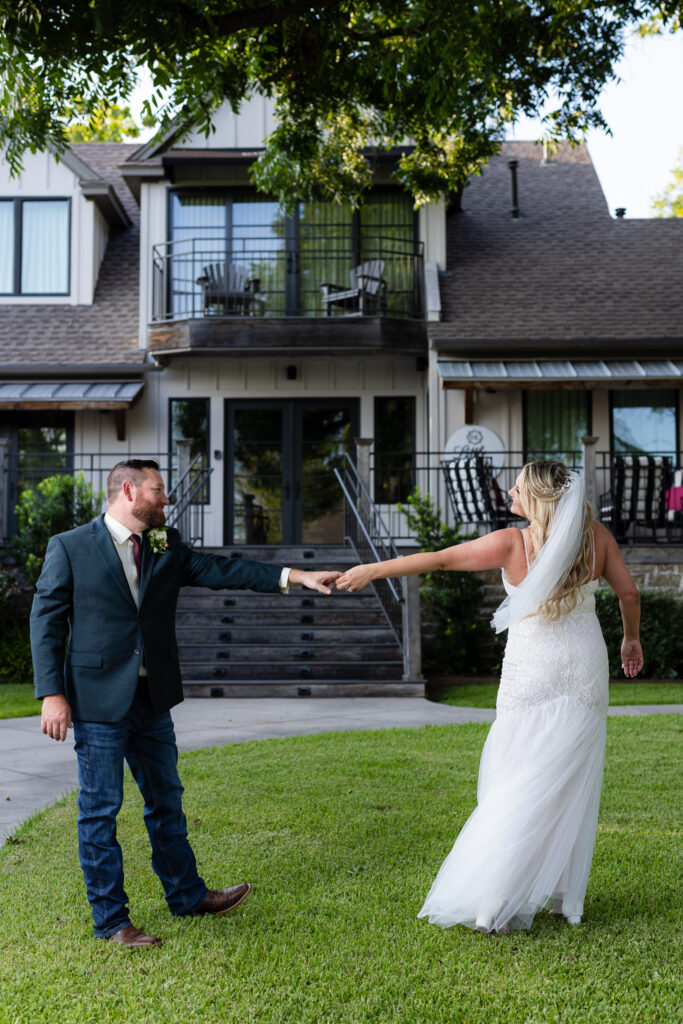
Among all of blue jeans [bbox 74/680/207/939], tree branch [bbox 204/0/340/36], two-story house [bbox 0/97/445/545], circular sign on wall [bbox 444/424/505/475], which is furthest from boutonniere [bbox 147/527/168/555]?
two-story house [bbox 0/97/445/545]

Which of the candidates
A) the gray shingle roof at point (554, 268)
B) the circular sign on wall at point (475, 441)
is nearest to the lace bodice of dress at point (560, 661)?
the circular sign on wall at point (475, 441)

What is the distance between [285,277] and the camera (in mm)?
16016

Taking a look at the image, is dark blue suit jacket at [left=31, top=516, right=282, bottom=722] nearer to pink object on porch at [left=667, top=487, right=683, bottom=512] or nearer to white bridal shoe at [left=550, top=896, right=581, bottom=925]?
white bridal shoe at [left=550, top=896, right=581, bottom=925]

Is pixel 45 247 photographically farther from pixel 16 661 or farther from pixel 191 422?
pixel 16 661

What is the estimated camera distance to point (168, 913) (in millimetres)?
4219

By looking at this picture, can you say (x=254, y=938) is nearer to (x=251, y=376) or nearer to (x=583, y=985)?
(x=583, y=985)

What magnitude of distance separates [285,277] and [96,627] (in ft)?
41.9

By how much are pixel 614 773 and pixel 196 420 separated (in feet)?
35.2

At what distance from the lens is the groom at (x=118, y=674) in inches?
152

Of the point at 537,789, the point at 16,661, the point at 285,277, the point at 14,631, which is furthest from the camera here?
the point at 285,277

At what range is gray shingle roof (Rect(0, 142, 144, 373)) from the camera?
15.7 meters

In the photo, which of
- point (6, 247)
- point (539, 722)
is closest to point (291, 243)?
point (6, 247)

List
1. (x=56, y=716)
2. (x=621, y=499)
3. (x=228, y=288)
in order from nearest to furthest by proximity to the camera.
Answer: (x=56, y=716), (x=621, y=499), (x=228, y=288)

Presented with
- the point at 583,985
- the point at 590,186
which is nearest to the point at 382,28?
the point at 583,985
